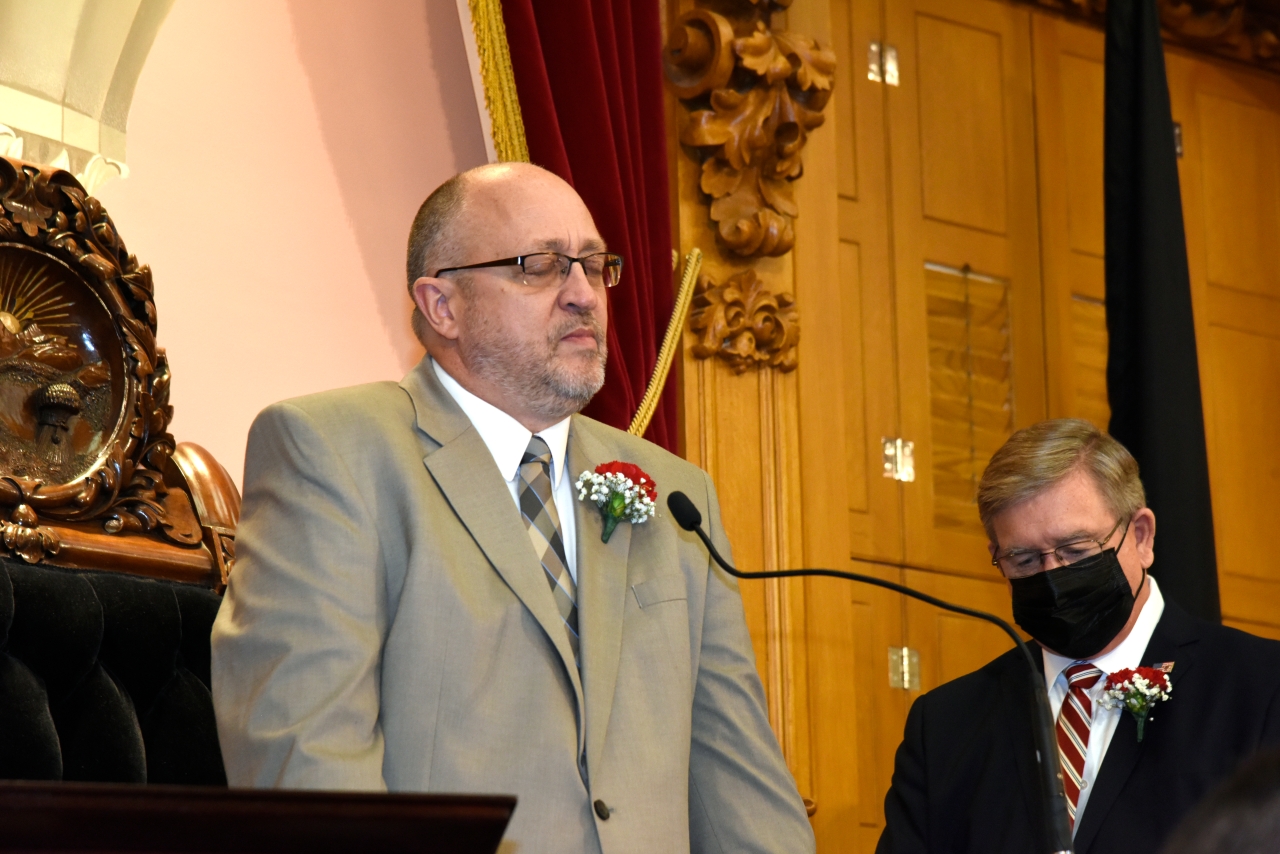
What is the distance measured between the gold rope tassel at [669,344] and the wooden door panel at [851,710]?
0.65 meters

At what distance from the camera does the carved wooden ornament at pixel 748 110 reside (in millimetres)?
3787

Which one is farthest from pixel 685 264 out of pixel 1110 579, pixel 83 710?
pixel 83 710

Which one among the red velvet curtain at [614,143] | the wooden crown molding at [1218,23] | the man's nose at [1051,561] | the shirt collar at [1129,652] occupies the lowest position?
the shirt collar at [1129,652]

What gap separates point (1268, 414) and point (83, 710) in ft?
11.9

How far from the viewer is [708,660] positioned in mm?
2564

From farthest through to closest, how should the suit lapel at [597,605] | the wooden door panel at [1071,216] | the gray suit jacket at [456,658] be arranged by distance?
the wooden door panel at [1071,216] < the suit lapel at [597,605] < the gray suit jacket at [456,658]

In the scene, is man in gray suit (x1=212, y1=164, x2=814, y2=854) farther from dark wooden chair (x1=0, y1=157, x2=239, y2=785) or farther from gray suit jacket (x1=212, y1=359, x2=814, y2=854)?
dark wooden chair (x1=0, y1=157, x2=239, y2=785)

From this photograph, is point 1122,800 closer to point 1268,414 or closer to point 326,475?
point 326,475

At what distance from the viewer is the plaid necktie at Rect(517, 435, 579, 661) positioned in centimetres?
240

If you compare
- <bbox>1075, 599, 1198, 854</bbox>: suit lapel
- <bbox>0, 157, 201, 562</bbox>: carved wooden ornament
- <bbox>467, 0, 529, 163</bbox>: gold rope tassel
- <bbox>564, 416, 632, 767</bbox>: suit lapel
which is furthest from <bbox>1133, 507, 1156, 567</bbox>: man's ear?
<bbox>0, 157, 201, 562</bbox>: carved wooden ornament

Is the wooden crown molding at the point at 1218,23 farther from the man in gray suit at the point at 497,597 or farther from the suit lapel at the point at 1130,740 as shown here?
the man in gray suit at the point at 497,597

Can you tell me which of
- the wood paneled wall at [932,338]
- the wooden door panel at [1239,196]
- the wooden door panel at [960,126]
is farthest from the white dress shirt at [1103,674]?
the wooden door panel at [1239,196]

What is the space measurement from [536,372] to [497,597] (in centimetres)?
39

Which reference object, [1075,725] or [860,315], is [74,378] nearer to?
[1075,725]
